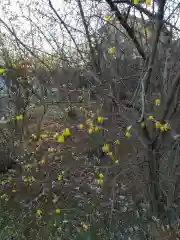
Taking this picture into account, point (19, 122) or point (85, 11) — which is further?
point (19, 122)

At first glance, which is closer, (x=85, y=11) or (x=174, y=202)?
(x=174, y=202)

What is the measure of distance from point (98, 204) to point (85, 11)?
2.73 m

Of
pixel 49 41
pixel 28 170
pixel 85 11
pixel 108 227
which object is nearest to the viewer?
pixel 108 227

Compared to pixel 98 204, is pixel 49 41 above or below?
above

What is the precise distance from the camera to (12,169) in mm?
4359

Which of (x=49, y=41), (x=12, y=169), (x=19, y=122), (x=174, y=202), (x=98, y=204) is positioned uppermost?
(x=49, y=41)

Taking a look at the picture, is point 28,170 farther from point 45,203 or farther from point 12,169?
point 12,169

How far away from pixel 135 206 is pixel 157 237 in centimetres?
49

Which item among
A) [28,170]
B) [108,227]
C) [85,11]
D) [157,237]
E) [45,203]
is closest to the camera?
[157,237]

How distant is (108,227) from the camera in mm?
2777

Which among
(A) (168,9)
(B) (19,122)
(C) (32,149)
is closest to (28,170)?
(C) (32,149)

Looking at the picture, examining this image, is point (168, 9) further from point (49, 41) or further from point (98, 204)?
point (49, 41)

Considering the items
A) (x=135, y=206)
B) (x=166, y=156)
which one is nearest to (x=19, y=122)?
(x=135, y=206)

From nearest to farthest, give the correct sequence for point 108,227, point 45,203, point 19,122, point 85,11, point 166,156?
1. point 166,156
2. point 108,227
3. point 45,203
4. point 85,11
5. point 19,122
